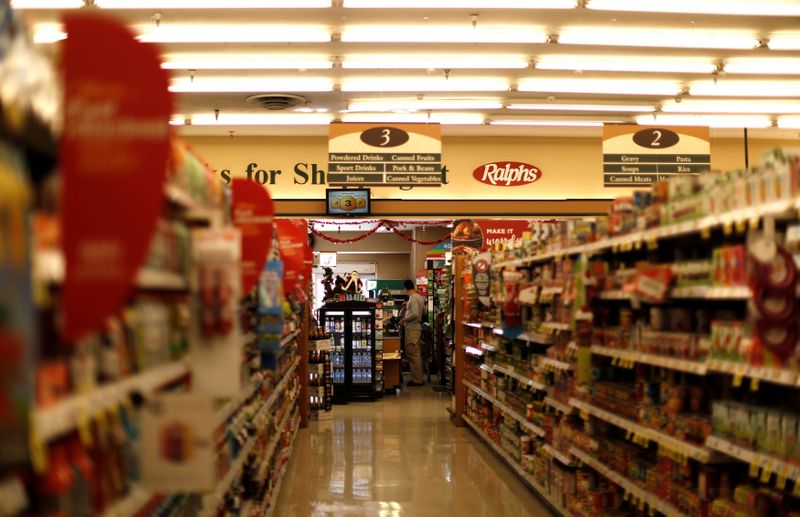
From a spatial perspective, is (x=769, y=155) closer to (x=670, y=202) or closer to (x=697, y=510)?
(x=670, y=202)

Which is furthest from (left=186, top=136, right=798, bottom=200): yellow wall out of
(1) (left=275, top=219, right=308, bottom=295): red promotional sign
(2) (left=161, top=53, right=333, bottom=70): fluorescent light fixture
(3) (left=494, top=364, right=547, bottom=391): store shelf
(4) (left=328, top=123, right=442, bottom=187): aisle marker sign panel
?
(1) (left=275, top=219, right=308, bottom=295): red promotional sign

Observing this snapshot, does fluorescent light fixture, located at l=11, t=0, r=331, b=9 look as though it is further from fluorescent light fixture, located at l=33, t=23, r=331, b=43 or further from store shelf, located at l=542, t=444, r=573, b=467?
store shelf, located at l=542, t=444, r=573, b=467

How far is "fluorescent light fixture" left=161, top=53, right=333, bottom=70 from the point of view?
27.8 feet

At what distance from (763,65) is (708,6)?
2186 millimetres

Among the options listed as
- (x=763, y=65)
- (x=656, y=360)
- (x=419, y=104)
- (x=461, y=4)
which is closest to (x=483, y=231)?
(x=419, y=104)

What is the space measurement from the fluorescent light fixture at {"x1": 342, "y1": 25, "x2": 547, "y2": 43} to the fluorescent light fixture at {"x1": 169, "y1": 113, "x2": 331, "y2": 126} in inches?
135

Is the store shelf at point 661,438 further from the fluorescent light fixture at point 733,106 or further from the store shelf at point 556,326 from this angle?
the fluorescent light fixture at point 733,106

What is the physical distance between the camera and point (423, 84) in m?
9.54

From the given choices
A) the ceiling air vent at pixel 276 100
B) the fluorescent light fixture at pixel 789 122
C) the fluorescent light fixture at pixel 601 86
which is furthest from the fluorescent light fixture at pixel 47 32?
the fluorescent light fixture at pixel 789 122

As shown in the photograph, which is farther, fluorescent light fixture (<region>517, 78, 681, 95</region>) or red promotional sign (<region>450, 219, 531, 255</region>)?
red promotional sign (<region>450, 219, 531, 255</region>)

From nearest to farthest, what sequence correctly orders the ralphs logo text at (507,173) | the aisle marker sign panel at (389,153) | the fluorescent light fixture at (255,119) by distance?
the aisle marker sign panel at (389,153)
the fluorescent light fixture at (255,119)
the ralphs logo text at (507,173)

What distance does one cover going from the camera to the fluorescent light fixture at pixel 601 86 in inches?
376

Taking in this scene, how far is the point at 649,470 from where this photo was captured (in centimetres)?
462

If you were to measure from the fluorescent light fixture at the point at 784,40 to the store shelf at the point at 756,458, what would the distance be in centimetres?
561
